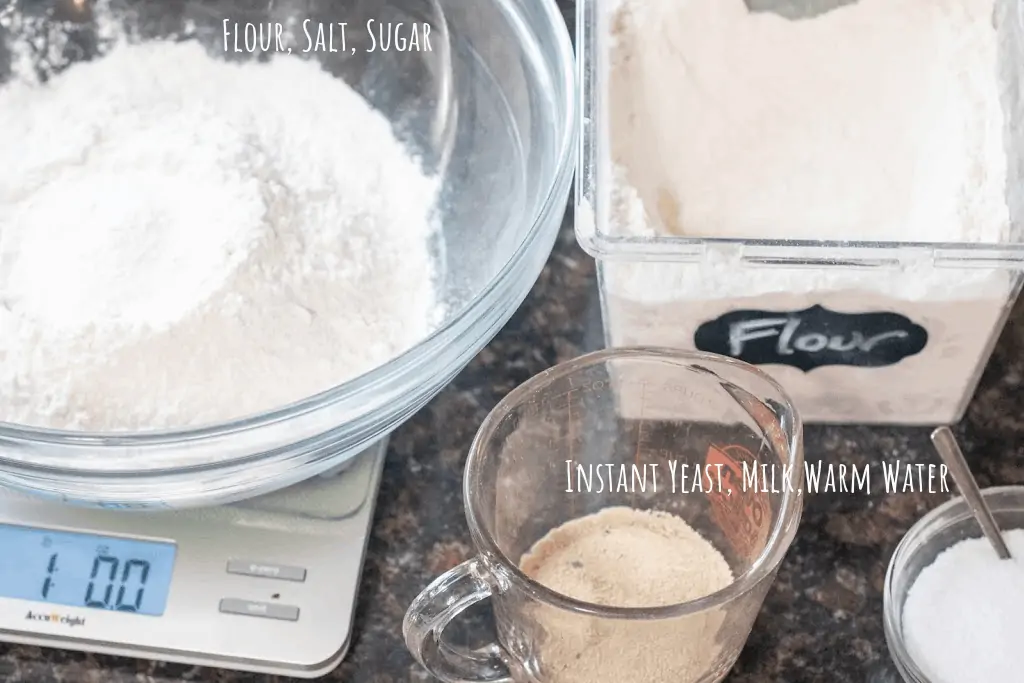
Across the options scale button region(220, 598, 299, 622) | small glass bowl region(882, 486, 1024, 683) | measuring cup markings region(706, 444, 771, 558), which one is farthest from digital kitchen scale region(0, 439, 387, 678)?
small glass bowl region(882, 486, 1024, 683)

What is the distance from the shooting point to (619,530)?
30.2 inches

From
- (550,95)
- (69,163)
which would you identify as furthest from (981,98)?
(69,163)

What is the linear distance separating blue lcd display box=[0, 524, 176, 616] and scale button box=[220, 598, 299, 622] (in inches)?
1.6

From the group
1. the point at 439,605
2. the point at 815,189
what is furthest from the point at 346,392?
the point at 815,189

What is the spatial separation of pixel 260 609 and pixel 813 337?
39cm

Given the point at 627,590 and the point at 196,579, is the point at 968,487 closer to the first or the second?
the point at 627,590

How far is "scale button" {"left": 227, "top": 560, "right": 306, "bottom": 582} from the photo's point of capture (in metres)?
0.75

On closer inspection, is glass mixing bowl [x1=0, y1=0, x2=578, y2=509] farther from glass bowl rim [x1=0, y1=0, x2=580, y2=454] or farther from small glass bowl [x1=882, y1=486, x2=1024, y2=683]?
small glass bowl [x1=882, y1=486, x2=1024, y2=683]

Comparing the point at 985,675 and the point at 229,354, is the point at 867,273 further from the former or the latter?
the point at 229,354

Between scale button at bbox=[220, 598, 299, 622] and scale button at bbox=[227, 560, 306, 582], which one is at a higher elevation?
scale button at bbox=[227, 560, 306, 582]

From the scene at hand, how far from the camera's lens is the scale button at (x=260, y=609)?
73 centimetres

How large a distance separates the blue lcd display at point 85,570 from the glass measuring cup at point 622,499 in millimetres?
191

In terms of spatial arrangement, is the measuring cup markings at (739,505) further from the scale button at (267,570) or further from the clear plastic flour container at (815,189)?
the scale button at (267,570)

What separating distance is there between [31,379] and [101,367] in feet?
0.15
